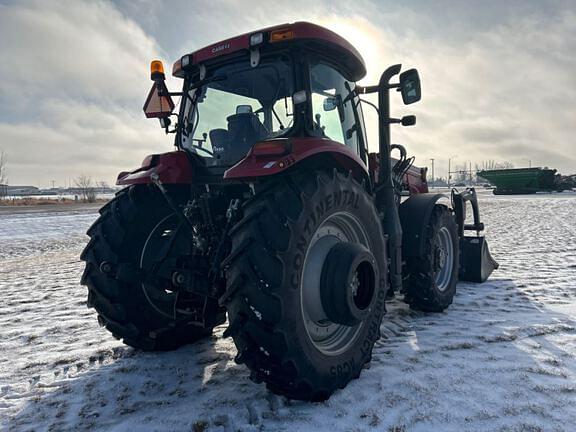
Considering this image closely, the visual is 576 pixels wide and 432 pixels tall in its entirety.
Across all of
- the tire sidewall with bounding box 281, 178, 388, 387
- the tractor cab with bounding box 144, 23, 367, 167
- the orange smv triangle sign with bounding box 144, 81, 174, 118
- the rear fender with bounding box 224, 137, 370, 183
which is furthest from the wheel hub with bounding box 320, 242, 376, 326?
the orange smv triangle sign with bounding box 144, 81, 174, 118

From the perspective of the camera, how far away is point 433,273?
14.1 ft

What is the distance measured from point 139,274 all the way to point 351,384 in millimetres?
1732

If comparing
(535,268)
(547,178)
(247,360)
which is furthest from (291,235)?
(547,178)

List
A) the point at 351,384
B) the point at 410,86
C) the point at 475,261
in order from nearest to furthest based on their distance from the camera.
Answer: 1. the point at 351,384
2. the point at 410,86
3. the point at 475,261

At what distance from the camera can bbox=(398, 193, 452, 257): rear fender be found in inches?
164

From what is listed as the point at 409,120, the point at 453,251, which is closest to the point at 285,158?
the point at 409,120

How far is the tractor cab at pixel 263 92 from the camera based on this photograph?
2895 millimetres

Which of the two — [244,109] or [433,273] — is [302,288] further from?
[433,273]

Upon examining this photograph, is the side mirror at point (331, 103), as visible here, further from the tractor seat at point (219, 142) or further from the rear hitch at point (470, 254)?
the rear hitch at point (470, 254)

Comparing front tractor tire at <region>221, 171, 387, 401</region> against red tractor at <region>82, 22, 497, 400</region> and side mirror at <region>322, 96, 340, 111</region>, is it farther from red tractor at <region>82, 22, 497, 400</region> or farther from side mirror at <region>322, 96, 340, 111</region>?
side mirror at <region>322, 96, 340, 111</region>

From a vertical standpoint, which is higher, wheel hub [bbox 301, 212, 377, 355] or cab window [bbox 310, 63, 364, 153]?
cab window [bbox 310, 63, 364, 153]

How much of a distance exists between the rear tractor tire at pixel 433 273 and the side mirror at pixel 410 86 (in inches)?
56.1

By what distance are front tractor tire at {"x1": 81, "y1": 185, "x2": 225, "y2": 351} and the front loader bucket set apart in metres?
3.75

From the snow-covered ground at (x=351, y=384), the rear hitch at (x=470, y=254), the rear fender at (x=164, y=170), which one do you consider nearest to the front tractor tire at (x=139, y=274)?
the rear fender at (x=164, y=170)
